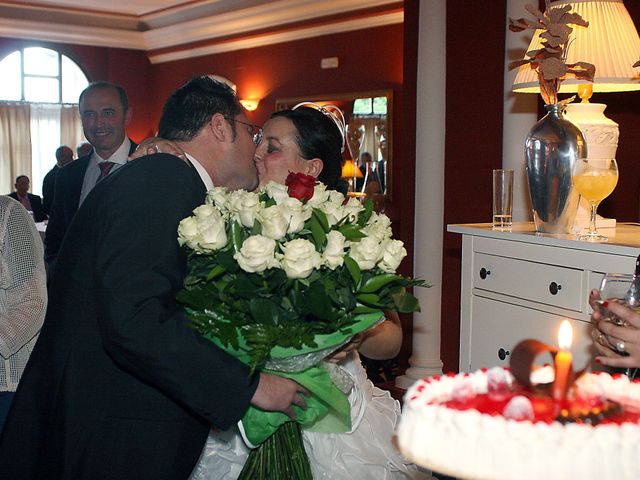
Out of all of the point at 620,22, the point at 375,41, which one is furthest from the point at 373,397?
the point at 375,41

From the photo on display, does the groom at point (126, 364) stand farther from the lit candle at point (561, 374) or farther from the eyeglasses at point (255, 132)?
the lit candle at point (561, 374)

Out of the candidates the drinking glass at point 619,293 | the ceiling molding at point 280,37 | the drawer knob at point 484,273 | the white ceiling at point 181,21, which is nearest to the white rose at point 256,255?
the drinking glass at point 619,293

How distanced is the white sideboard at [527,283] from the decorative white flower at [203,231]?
4.25 ft

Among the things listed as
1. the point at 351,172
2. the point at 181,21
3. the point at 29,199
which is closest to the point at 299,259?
the point at 351,172

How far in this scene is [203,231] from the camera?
5.28 ft

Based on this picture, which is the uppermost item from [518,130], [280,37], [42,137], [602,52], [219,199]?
[280,37]

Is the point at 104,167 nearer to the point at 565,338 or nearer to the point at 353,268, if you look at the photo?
the point at 353,268

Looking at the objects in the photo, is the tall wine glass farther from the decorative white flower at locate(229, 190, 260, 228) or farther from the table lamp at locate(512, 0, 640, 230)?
the decorative white flower at locate(229, 190, 260, 228)

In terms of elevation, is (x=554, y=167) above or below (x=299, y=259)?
above

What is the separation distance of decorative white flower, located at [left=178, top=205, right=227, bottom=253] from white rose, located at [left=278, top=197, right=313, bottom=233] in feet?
0.41

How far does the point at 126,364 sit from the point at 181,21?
11639 mm

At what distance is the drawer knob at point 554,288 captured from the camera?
2693 millimetres

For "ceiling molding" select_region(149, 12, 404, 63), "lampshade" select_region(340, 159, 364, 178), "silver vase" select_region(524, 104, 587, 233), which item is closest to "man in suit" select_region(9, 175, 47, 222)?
"ceiling molding" select_region(149, 12, 404, 63)

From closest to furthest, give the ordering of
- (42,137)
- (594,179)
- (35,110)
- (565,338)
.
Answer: (565,338) < (594,179) < (35,110) < (42,137)
